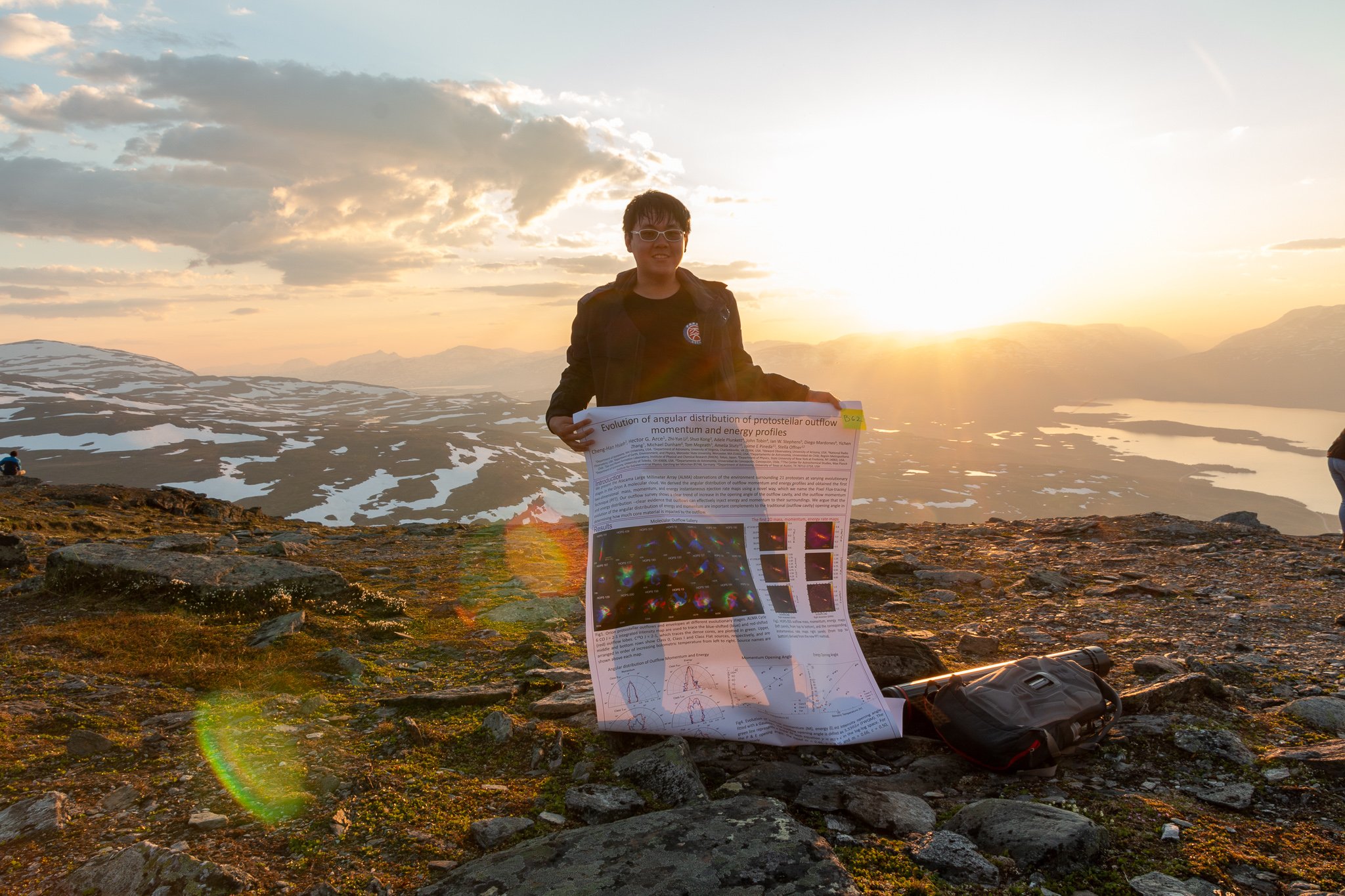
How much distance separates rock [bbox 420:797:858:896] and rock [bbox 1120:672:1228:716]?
3.32 metres

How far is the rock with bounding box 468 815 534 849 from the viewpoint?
11.4 feet

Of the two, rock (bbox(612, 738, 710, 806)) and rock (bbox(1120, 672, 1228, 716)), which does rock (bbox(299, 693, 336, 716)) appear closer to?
rock (bbox(612, 738, 710, 806))

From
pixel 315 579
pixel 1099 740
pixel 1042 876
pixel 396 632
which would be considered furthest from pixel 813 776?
pixel 315 579

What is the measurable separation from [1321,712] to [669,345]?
18.0 feet

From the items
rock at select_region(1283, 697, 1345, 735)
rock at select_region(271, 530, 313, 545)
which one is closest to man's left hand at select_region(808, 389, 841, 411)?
rock at select_region(1283, 697, 1345, 735)

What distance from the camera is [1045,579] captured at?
385 inches

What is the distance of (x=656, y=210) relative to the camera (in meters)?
4.80

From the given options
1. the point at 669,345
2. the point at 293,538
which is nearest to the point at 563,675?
the point at 669,345

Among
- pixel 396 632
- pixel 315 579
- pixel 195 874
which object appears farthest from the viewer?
pixel 315 579

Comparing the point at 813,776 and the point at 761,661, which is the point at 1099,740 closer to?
the point at 813,776

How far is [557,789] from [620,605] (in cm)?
119

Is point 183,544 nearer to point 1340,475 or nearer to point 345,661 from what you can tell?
point 345,661

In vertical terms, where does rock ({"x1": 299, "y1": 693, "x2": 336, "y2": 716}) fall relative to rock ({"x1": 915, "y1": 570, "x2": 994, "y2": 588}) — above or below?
above

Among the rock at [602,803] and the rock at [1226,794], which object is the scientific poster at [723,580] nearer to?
the rock at [602,803]
